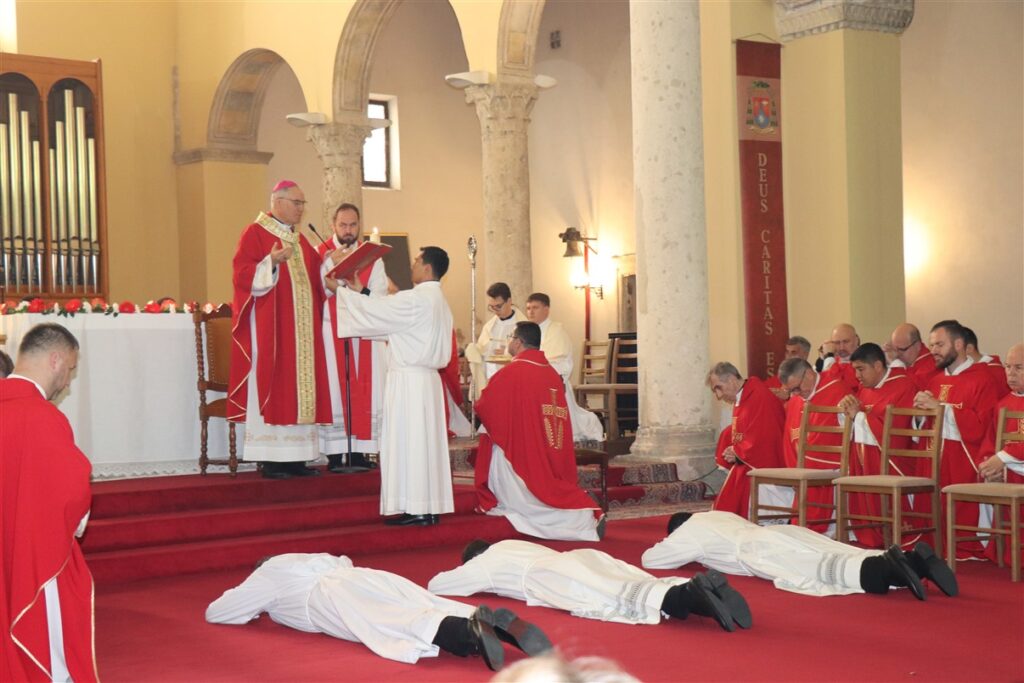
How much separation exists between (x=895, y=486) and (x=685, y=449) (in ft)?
10.3

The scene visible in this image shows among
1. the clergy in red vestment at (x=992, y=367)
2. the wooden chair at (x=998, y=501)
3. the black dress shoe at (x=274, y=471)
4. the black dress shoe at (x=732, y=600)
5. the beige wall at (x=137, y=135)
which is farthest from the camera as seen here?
the beige wall at (x=137, y=135)

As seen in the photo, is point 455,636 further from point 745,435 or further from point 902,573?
point 745,435

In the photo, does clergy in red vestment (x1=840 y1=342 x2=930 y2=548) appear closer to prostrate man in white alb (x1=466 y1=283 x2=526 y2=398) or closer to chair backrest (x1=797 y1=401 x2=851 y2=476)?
chair backrest (x1=797 y1=401 x2=851 y2=476)

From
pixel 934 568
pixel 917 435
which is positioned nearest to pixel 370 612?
pixel 934 568

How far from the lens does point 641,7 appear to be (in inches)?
393

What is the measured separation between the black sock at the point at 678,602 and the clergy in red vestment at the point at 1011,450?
2.31 metres

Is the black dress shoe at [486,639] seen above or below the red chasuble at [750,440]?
below

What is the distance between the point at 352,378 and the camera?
8164 millimetres

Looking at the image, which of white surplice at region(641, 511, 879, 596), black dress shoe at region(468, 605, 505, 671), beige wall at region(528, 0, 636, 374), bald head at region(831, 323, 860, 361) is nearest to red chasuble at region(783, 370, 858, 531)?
bald head at region(831, 323, 860, 361)

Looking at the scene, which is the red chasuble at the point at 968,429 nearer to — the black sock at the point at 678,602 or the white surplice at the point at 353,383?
the black sock at the point at 678,602

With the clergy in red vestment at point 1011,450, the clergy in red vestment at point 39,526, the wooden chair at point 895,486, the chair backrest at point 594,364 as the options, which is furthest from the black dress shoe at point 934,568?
the chair backrest at point 594,364

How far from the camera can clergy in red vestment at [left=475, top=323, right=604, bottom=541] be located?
8148 mm

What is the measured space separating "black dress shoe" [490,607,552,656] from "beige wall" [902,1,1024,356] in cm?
876

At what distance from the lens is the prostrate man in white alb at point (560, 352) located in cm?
1024
